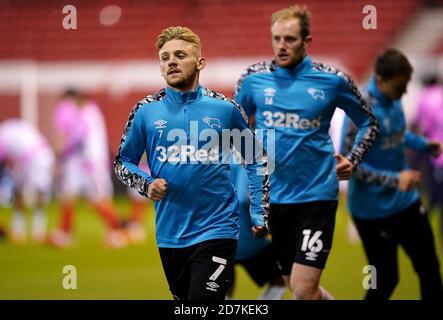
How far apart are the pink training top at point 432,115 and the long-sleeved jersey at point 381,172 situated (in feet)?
15.3

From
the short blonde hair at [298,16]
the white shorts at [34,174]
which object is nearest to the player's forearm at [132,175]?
the short blonde hair at [298,16]

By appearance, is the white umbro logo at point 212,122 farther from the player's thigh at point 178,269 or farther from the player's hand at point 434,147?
the player's hand at point 434,147

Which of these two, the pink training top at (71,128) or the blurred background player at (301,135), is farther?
the pink training top at (71,128)

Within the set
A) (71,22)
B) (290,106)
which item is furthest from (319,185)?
(71,22)

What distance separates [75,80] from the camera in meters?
19.2

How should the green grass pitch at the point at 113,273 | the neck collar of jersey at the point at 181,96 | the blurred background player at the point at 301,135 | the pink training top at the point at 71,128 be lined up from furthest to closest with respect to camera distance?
the pink training top at the point at 71,128 < the green grass pitch at the point at 113,273 < the blurred background player at the point at 301,135 < the neck collar of jersey at the point at 181,96

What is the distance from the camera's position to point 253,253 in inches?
271

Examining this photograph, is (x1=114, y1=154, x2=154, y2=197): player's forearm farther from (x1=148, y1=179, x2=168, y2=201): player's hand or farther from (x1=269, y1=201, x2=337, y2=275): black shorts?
(x1=269, y1=201, x2=337, y2=275): black shorts

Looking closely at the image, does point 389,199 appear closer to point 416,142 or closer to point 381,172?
point 381,172

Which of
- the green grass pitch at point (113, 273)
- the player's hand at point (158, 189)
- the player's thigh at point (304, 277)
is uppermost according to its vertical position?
the player's hand at point (158, 189)

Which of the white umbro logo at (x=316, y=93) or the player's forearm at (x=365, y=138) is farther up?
the white umbro logo at (x=316, y=93)

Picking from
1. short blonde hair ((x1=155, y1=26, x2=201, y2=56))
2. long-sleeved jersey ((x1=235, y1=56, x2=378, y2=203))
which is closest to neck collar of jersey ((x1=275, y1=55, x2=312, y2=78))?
long-sleeved jersey ((x1=235, y1=56, x2=378, y2=203))

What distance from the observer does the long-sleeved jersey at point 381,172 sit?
691 centimetres
